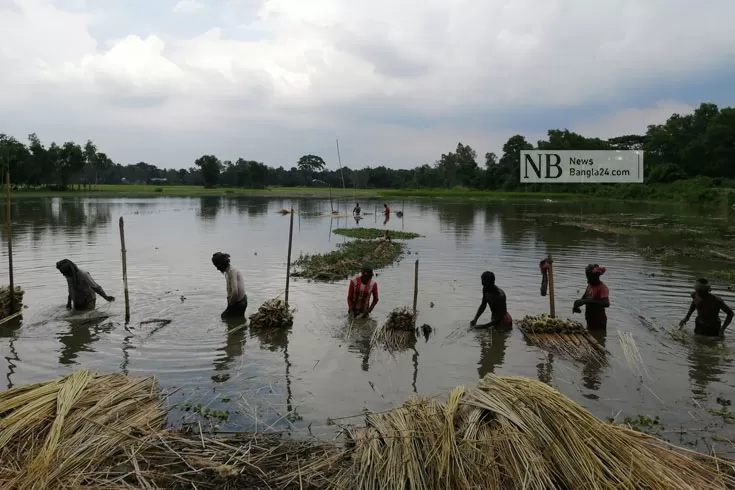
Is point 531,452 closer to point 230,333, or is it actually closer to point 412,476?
point 412,476

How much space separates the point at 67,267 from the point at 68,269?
70mm

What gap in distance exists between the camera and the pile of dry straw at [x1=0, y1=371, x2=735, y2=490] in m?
4.22

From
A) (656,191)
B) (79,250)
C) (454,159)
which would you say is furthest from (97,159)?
(656,191)

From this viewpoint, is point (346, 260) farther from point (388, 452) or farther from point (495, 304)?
point (388, 452)

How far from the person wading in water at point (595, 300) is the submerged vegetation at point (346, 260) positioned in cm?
785

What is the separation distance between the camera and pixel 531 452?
14.2 feet

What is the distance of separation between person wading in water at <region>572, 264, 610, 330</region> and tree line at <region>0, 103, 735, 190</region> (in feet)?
143

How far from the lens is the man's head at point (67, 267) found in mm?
9867

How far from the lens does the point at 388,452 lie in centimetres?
459

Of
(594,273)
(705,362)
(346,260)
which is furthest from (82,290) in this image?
(705,362)

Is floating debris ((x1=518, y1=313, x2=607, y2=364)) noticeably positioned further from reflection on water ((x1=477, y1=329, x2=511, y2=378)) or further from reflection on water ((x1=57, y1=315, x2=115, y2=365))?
reflection on water ((x1=57, y1=315, x2=115, y2=365))

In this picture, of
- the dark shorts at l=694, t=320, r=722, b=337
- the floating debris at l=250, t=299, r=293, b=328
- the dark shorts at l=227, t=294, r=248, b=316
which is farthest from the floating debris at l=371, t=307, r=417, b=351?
the dark shorts at l=694, t=320, r=722, b=337

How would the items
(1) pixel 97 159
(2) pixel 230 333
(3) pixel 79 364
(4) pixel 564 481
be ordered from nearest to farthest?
(4) pixel 564 481 → (3) pixel 79 364 → (2) pixel 230 333 → (1) pixel 97 159

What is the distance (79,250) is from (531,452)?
21.1 meters
